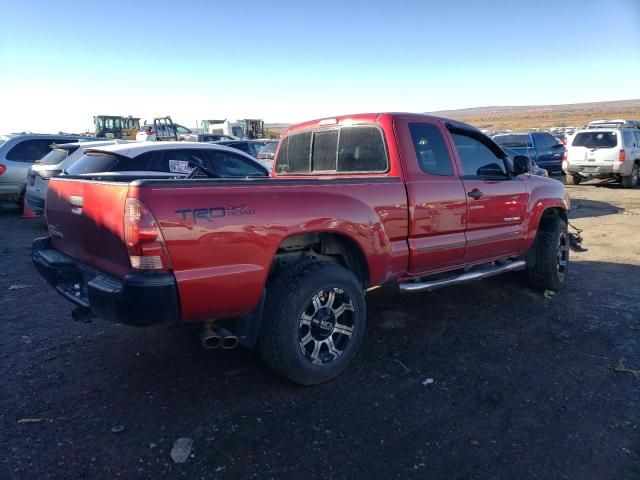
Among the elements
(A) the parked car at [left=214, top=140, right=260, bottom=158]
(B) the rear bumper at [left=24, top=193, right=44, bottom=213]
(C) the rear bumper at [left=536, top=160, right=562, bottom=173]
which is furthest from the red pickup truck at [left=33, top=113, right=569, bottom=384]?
(C) the rear bumper at [left=536, top=160, right=562, bottom=173]

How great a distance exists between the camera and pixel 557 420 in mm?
3033

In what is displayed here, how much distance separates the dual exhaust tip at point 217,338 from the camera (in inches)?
122

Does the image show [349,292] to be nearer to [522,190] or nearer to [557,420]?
[557,420]

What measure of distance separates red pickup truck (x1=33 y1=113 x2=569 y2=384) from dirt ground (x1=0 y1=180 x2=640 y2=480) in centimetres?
45

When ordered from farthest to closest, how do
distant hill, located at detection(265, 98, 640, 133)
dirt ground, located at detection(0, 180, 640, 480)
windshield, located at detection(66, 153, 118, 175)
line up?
distant hill, located at detection(265, 98, 640, 133)
windshield, located at detection(66, 153, 118, 175)
dirt ground, located at detection(0, 180, 640, 480)

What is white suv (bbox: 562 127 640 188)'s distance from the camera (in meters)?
15.2

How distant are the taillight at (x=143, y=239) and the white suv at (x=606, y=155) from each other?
16.1 meters

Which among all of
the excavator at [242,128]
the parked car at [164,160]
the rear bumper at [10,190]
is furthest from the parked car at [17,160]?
the excavator at [242,128]

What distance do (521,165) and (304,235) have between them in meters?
2.75

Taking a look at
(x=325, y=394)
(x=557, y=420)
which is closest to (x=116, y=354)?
(x=325, y=394)

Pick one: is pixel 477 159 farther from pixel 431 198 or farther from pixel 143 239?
pixel 143 239

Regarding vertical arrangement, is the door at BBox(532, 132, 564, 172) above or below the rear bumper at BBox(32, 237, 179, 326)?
above

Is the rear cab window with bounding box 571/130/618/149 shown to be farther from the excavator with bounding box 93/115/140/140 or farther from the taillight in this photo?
the excavator with bounding box 93/115/140/140

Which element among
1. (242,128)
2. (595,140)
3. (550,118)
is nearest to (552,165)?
(595,140)
